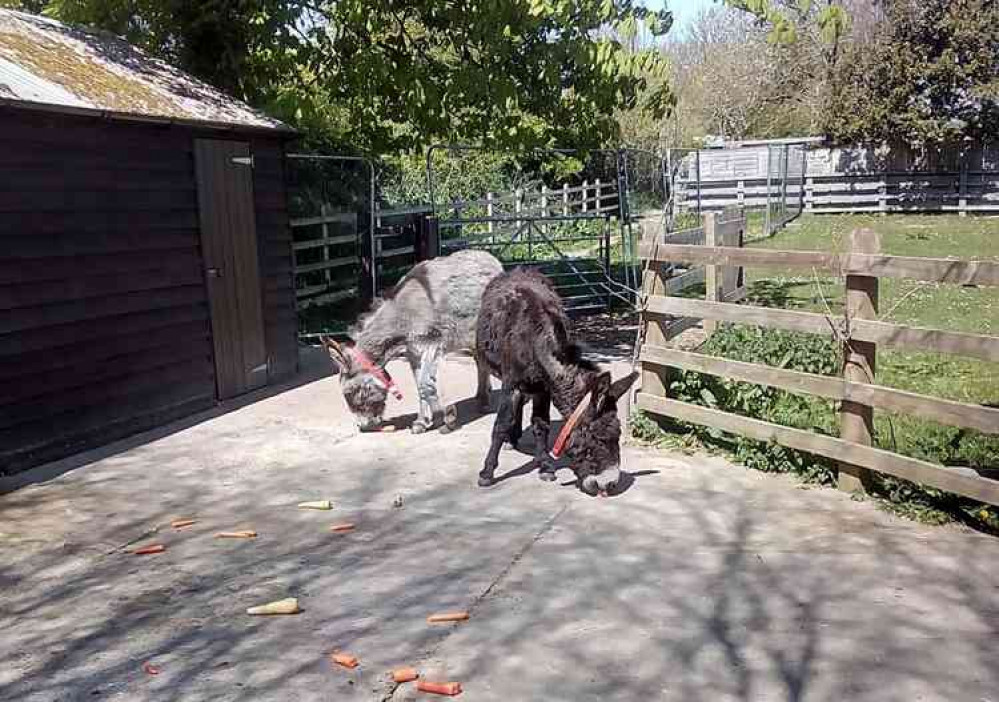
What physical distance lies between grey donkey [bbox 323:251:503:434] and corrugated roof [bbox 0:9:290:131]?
99.7 inches

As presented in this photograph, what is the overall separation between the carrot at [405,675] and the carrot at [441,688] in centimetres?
6

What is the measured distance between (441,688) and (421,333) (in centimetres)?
459

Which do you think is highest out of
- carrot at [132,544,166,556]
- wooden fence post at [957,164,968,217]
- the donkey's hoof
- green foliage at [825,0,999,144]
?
green foliage at [825,0,999,144]

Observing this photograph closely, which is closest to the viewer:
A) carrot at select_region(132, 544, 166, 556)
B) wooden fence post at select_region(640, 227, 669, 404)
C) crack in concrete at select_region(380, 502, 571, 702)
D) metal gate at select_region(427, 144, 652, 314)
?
crack in concrete at select_region(380, 502, 571, 702)

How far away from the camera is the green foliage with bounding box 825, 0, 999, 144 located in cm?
2628

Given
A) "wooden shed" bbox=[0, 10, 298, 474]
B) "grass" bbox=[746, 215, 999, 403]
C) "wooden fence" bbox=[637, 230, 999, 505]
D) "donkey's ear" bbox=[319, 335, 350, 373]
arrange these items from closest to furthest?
1. "wooden fence" bbox=[637, 230, 999, 505]
2. "wooden shed" bbox=[0, 10, 298, 474]
3. "donkey's ear" bbox=[319, 335, 350, 373]
4. "grass" bbox=[746, 215, 999, 403]

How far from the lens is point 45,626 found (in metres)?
4.34

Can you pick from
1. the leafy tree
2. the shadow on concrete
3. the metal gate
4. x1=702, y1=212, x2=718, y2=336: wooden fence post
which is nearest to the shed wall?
the shadow on concrete

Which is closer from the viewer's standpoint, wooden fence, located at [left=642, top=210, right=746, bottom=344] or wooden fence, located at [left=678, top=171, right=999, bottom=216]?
wooden fence, located at [left=642, top=210, right=746, bottom=344]

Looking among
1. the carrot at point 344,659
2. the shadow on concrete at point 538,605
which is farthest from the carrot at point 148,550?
the carrot at point 344,659

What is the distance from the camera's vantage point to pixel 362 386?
25.3 feet

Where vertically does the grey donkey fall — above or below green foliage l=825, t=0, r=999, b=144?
below

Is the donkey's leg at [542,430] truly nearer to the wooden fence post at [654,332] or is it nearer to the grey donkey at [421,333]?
the wooden fence post at [654,332]

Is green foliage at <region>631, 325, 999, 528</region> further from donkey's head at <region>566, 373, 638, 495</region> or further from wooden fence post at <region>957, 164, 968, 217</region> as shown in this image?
wooden fence post at <region>957, 164, 968, 217</region>
